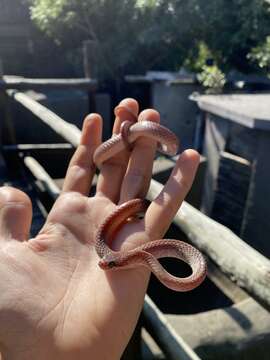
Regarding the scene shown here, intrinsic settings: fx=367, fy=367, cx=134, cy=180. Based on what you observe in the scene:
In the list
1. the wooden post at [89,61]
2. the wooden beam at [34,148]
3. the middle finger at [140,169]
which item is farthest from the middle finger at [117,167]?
the wooden post at [89,61]

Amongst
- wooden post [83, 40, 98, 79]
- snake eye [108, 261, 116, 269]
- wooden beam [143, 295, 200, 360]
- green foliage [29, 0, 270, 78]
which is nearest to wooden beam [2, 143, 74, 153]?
wooden post [83, 40, 98, 79]

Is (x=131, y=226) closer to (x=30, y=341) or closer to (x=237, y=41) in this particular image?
(x=30, y=341)

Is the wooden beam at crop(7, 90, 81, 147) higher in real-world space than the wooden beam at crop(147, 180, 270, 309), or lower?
higher

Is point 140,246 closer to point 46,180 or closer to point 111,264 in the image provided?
point 111,264

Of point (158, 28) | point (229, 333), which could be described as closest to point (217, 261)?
point (229, 333)

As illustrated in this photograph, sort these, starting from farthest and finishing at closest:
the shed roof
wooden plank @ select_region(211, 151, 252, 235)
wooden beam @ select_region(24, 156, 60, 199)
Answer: wooden plank @ select_region(211, 151, 252, 235), the shed roof, wooden beam @ select_region(24, 156, 60, 199)

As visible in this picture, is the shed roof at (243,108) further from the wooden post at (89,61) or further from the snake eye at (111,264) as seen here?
the snake eye at (111,264)

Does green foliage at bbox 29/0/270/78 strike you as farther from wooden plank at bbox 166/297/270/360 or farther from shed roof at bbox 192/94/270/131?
wooden plank at bbox 166/297/270/360
